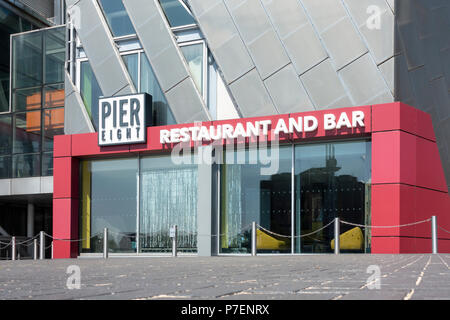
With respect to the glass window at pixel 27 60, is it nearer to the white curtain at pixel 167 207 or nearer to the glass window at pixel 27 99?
the glass window at pixel 27 99

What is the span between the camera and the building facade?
19922 millimetres

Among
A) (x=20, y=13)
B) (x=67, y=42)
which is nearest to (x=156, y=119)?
(x=67, y=42)

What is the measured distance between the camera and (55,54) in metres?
27.9

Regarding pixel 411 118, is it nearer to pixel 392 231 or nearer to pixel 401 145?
pixel 401 145

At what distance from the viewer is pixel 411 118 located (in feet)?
63.9

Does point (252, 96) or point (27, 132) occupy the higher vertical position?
point (252, 96)

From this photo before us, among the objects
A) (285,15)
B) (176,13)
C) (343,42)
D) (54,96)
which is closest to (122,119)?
(176,13)

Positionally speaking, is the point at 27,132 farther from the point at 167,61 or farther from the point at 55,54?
the point at 167,61

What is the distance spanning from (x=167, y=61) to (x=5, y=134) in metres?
9.90

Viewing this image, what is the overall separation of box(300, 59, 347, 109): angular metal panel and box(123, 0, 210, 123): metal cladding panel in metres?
3.88

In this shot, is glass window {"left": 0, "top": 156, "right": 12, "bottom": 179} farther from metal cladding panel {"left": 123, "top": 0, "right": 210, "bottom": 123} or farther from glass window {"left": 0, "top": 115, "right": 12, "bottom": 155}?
metal cladding panel {"left": 123, "top": 0, "right": 210, "bottom": 123}

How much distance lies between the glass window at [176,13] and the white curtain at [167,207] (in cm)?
522
